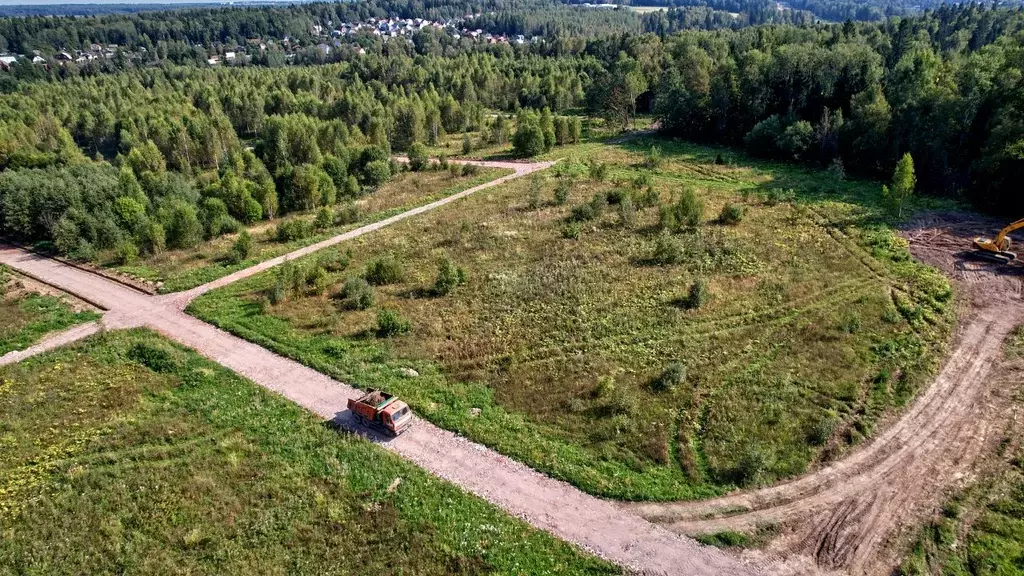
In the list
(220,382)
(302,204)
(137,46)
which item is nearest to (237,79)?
(302,204)

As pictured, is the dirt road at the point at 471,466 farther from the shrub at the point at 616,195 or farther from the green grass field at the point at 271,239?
the shrub at the point at 616,195

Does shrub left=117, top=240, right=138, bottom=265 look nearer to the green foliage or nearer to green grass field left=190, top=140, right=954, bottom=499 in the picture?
green grass field left=190, top=140, right=954, bottom=499

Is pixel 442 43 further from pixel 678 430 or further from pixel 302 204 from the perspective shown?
pixel 678 430

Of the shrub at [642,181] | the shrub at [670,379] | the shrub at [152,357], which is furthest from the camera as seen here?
the shrub at [642,181]

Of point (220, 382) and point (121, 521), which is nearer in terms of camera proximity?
point (121, 521)

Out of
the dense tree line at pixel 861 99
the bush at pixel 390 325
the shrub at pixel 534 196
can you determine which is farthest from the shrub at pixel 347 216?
the dense tree line at pixel 861 99
